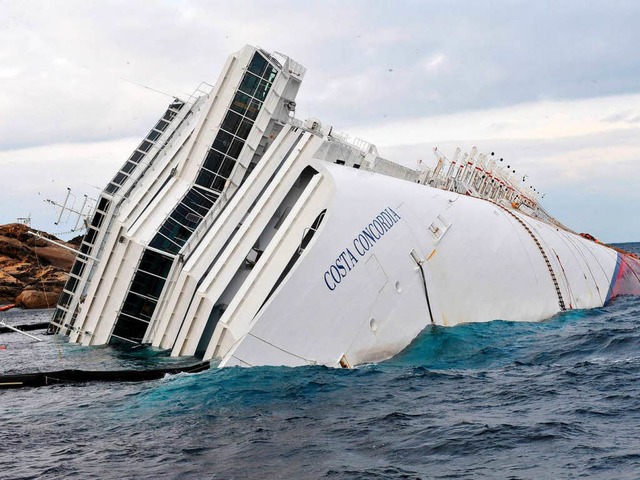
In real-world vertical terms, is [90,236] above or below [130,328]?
above

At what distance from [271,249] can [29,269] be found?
58529 mm

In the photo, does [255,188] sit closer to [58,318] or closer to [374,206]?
[374,206]

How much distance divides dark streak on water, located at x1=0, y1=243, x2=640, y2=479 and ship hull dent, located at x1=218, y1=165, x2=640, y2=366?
79cm

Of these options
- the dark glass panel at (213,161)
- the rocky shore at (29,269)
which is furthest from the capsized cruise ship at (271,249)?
the rocky shore at (29,269)

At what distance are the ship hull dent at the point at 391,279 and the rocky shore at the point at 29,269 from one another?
157 feet

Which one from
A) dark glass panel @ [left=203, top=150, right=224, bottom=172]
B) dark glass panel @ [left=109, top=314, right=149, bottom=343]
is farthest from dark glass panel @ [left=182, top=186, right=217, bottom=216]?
dark glass panel @ [left=109, top=314, right=149, bottom=343]

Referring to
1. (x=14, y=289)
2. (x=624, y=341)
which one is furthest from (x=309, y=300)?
(x=14, y=289)

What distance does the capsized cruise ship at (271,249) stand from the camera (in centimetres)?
1764

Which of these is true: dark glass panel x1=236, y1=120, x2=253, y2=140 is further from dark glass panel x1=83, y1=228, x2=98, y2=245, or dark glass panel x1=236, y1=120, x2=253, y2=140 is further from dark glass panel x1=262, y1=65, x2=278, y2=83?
dark glass panel x1=83, y1=228, x2=98, y2=245

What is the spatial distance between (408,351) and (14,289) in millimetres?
57023

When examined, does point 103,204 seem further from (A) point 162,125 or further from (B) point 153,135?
(A) point 162,125

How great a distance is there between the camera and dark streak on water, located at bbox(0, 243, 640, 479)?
10844 millimetres

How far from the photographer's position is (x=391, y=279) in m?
20.0

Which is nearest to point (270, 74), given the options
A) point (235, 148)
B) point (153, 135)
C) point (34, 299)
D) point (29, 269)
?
point (235, 148)
